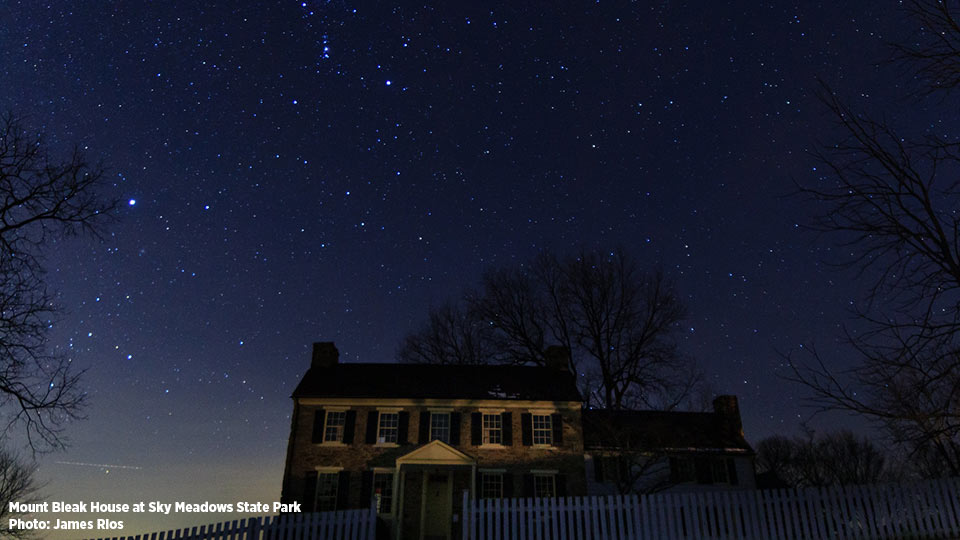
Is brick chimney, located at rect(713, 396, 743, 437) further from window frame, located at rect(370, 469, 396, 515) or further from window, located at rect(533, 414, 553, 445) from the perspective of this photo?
window frame, located at rect(370, 469, 396, 515)

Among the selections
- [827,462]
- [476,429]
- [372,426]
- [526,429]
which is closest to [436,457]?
[476,429]

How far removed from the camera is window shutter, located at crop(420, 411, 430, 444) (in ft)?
85.4

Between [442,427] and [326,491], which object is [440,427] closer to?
[442,427]

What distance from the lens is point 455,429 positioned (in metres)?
26.4

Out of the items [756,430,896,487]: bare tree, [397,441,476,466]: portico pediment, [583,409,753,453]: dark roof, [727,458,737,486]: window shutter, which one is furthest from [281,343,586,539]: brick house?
[756,430,896,487]: bare tree

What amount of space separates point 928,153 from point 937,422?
328cm

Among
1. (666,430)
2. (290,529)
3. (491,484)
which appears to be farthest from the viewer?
(666,430)

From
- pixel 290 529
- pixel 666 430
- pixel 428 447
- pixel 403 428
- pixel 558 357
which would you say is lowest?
pixel 290 529

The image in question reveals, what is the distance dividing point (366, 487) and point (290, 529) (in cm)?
1261

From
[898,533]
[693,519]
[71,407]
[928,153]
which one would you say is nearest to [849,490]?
[898,533]

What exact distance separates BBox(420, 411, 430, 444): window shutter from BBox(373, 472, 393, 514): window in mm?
2120

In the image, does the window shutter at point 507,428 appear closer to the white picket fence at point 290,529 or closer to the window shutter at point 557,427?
the window shutter at point 557,427

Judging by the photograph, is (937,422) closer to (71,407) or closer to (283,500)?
(71,407)

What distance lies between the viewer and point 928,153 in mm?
5883
